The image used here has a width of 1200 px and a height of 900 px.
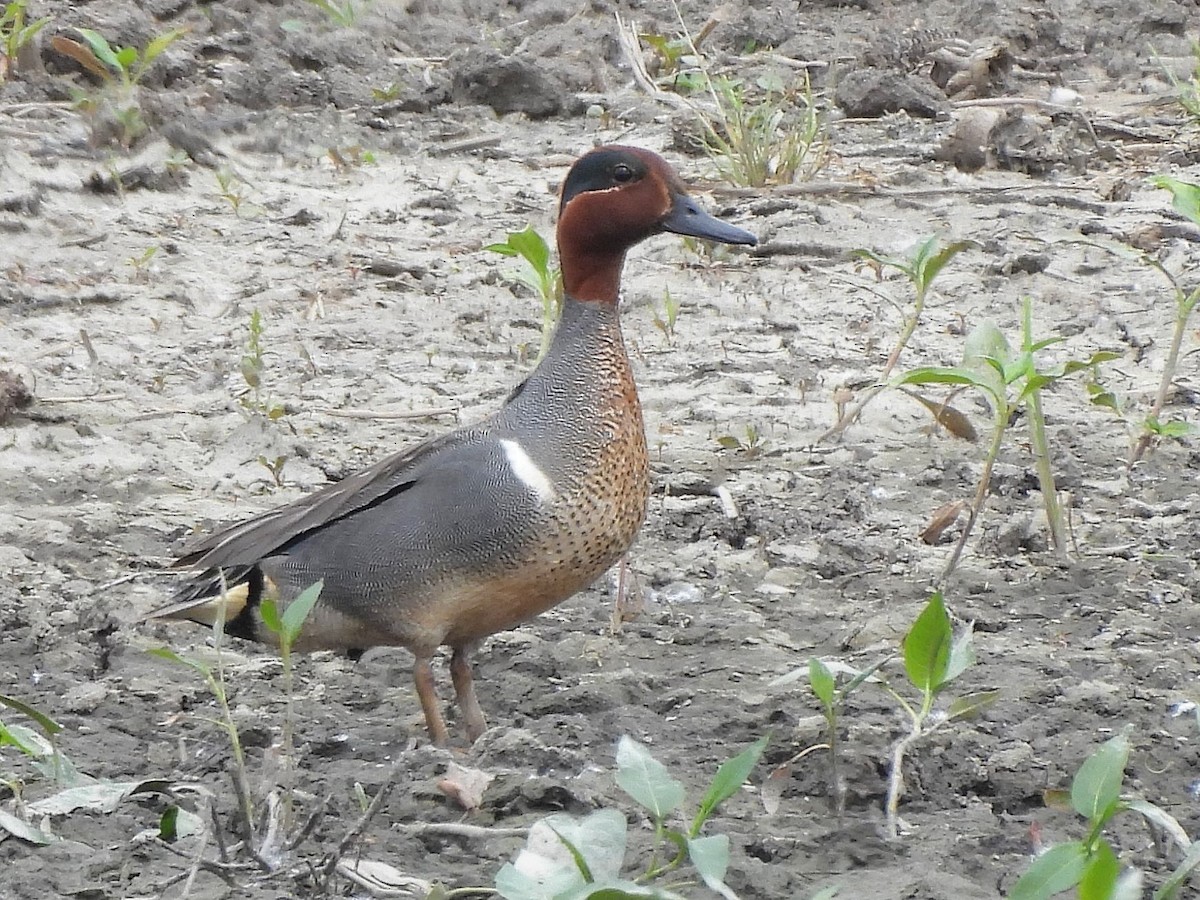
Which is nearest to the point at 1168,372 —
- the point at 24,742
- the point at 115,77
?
the point at 24,742

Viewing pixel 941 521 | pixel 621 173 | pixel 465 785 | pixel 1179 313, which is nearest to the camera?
pixel 465 785

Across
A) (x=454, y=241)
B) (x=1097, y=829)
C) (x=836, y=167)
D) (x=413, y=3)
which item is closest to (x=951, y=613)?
(x=1097, y=829)

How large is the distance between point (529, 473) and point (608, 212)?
678mm

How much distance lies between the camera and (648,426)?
522 centimetres

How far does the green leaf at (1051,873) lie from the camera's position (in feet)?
7.27

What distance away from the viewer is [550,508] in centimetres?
354

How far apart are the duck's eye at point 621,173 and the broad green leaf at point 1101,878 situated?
2.22 meters

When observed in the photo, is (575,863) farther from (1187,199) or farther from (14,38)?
(14,38)

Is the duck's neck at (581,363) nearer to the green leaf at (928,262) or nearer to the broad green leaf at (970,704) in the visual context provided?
the green leaf at (928,262)

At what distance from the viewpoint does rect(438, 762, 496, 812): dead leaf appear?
3.05 m

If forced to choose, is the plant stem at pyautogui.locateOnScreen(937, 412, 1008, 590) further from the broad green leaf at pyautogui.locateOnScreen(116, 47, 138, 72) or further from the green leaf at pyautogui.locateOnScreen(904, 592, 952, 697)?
the broad green leaf at pyautogui.locateOnScreen(116, 47, 138, 72)

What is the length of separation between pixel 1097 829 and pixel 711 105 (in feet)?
19.8

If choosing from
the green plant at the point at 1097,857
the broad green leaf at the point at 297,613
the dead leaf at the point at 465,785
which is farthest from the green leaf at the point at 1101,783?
the broad green leaf at the point at 297,613

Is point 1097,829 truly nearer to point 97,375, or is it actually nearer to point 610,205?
point 610,205
